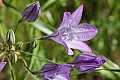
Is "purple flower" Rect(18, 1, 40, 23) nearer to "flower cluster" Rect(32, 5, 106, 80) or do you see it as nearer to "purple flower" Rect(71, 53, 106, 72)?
"flower cluster" Rect(32, 5, 106, 80)

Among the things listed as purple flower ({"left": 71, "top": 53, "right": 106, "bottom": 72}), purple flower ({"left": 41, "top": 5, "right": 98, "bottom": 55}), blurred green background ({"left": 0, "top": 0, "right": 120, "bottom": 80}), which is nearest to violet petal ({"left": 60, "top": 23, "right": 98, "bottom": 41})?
purple flower ({"left": 41, "top": 5, "right": 98, "bottom": 55})

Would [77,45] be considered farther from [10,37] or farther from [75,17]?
[10,37]

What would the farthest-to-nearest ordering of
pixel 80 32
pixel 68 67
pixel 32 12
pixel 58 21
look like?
pixel 58 21
pixel 80 32
pixel 32 12
pixel 68 67

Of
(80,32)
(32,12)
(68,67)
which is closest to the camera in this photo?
(68,67)

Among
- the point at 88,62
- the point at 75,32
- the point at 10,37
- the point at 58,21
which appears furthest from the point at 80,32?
the point at 58,21

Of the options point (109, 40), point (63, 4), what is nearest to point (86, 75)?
point (109, 40)

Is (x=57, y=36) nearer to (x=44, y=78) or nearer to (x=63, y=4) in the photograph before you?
(x=44, y=78)

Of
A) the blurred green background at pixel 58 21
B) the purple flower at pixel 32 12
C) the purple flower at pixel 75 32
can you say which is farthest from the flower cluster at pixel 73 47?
the blurred green background at pixel 58 21
